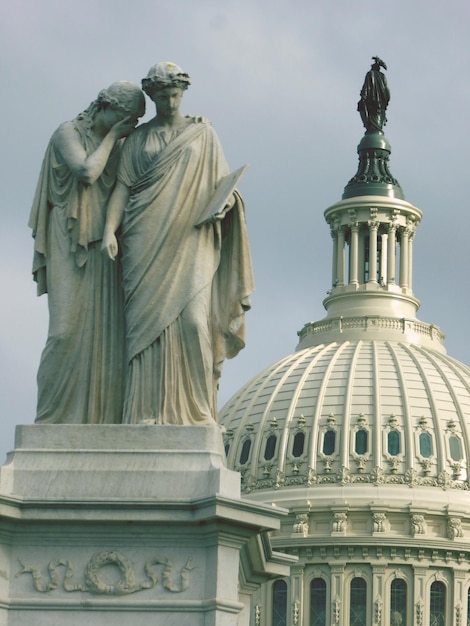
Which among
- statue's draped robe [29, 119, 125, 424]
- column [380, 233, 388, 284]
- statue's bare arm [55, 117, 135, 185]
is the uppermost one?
column [380, 233, 388, 284]

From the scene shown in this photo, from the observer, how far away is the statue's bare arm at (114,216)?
1719cm

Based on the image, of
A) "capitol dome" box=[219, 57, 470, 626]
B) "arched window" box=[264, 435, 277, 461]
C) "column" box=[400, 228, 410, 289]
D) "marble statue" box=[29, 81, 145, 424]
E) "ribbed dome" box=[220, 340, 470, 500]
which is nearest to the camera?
"marble statue" box=[29, 81, 145, 424]

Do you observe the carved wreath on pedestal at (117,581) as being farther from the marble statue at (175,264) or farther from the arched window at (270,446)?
the arched window at (270,446)

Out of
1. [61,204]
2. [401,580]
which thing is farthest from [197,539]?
[401,580]

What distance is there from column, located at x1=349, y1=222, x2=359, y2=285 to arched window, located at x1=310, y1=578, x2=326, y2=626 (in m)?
25.6

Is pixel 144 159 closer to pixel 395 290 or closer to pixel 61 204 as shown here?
pixel 61 204

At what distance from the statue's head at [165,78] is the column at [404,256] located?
148365 millimetres

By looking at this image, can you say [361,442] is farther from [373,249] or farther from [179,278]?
[179,278]

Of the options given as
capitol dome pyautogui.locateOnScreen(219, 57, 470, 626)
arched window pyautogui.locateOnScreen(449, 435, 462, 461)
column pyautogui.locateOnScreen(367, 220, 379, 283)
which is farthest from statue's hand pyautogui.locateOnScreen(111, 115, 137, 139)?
column pyautogui.locateOnScreen(367, 220, 379, 283)

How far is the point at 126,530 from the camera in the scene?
1656cm

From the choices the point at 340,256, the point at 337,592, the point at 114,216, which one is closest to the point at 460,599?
the point at 337,592

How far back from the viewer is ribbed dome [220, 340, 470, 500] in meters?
146

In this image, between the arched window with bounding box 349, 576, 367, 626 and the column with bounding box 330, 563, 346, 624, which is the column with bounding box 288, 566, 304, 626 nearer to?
the column with bounding box 330, 563, 346, 624

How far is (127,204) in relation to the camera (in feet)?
57.3
